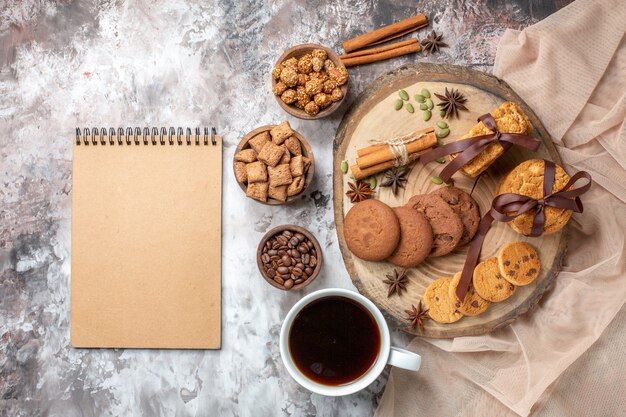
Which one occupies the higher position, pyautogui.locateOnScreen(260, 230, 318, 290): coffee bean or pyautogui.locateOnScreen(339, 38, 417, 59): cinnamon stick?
pyautogui.locateOnScreen(339, 38, 417, 59): cinnamon stick

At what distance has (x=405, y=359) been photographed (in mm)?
1624

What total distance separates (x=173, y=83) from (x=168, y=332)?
0.89m

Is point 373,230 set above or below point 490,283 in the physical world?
above

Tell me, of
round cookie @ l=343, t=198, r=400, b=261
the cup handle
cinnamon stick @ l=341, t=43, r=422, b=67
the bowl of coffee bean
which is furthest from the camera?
cinnamon stick @ l=341, t=43, r=422, b=67

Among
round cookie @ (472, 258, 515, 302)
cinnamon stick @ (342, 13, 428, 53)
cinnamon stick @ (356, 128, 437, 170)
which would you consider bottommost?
round cookie @ (472, 258, 515, 302)

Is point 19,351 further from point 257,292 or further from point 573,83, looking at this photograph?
point 573,83

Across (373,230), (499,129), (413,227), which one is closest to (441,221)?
(413,227)

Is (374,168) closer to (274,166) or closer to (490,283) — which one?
(274,166)

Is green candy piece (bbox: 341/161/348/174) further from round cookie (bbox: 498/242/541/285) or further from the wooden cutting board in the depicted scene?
round cookie (bbox: 498/242/541/285)

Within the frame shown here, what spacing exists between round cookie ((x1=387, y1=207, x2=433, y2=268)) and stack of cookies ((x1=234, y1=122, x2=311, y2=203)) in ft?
1.14

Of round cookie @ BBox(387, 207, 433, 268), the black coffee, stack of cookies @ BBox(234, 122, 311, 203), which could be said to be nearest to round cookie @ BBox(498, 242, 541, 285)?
round cookie @ BBox(387, 207, 433, 268)

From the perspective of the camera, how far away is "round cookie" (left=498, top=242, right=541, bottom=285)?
176 cm

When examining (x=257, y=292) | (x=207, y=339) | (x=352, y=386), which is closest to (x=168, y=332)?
(x=207, y=339)

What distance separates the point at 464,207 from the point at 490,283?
253mm
